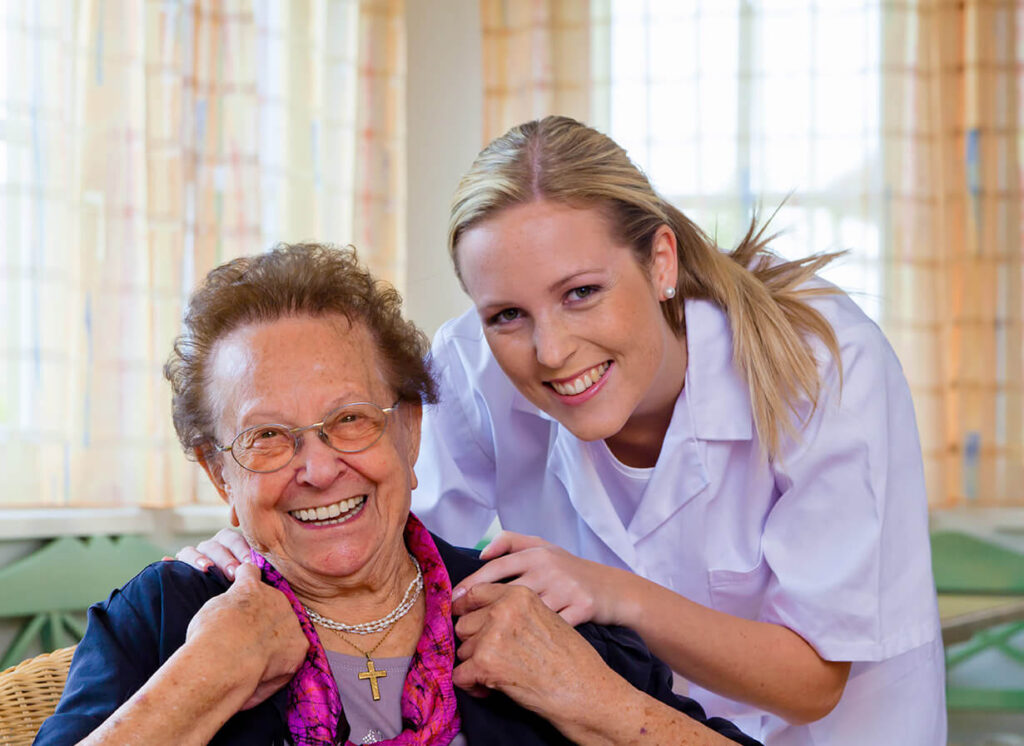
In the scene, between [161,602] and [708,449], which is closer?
[161,602]

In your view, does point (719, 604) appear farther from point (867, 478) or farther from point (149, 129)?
point (149, 129)

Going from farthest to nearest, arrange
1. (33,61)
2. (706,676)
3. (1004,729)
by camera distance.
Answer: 1. (1004,729)
2. (33,61)
3. (706,676)

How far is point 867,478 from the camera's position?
1563 millimetres

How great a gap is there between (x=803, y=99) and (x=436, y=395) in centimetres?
302

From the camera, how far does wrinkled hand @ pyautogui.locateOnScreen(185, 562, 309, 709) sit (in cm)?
114

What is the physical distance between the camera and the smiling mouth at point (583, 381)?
5.05 feet

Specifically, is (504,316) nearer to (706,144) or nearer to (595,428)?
(595,428)

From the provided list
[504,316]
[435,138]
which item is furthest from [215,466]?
[435,138]

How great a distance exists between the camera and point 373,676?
1326mm

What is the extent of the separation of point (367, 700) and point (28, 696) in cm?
55

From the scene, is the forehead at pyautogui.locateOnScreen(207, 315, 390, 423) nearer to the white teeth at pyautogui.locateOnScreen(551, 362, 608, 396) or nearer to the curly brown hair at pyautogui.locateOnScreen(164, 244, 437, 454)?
the curly brown hair at pyautogui.locateOnScreen(164, 244, 437, 454)

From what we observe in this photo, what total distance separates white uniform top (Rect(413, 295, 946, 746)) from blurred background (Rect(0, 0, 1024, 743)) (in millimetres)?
2030

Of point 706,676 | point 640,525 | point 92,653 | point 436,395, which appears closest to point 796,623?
point 706,676

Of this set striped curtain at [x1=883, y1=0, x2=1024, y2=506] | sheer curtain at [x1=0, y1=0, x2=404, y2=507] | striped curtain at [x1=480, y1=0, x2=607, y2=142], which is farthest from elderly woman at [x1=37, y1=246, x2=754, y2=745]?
striped curtain at [x1=883, y1=0, x2=1024, y2=506]
